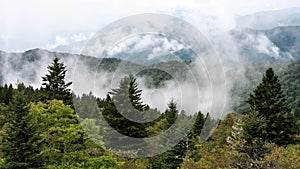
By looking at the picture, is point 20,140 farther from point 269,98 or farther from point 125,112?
point 269,98

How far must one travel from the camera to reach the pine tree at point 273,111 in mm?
35531

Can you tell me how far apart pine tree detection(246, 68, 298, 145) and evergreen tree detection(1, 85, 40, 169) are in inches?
754

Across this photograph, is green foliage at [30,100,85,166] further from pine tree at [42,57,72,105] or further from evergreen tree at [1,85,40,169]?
pine tree at [42,57,72,105]

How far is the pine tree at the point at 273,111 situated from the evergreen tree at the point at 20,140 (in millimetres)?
19159

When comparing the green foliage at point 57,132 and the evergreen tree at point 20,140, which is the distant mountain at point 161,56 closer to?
the green foliage at point 57,132

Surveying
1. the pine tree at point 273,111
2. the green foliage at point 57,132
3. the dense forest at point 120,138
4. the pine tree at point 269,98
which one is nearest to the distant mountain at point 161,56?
the dense forest at point 120,138

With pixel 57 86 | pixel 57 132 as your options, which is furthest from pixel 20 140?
pixel 57 86

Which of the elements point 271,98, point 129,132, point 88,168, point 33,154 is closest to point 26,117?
point 33,154

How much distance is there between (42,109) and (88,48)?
21.1 ft

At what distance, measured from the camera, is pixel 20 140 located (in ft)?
86.8

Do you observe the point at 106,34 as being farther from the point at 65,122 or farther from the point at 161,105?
the point at 161,105

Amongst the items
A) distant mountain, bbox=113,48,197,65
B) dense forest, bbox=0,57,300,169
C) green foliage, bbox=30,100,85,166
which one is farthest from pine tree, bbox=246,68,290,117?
green foliage, bbox=30,100,85,166

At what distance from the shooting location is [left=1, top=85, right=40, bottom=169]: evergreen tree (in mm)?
26016

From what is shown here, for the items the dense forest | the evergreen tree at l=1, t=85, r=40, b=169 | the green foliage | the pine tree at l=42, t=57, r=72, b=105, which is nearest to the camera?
the dense forest
